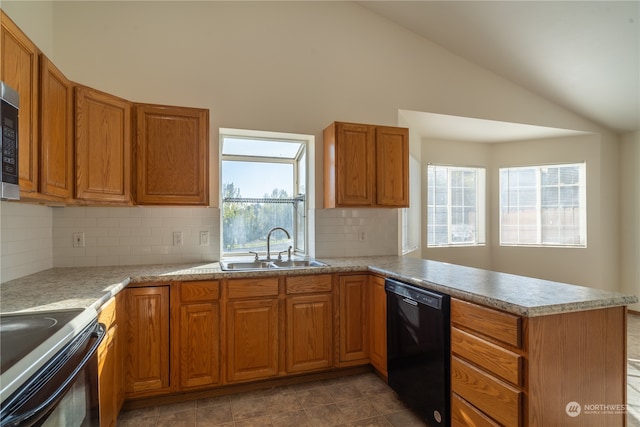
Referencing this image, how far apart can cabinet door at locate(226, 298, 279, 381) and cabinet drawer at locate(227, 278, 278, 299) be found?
5 centimetres

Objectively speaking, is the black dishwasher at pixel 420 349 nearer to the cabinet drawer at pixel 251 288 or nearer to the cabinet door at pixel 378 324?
the cabinet door at pixel 378 324

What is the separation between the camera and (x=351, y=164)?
2912mm

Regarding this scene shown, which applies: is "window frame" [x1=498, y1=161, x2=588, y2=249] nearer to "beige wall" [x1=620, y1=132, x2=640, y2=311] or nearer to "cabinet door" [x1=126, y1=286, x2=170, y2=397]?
"beige wall" [x1=620, y1=132, x2=640, y2=311]

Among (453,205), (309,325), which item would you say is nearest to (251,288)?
(309,325)

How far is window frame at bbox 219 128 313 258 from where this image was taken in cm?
306

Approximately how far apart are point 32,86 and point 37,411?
1.48 metres

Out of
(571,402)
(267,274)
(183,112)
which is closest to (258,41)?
(183,112)

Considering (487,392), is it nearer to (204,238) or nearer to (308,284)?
(308,284)

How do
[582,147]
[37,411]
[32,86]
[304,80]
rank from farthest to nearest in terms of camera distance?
[582,147], [304,80], [32,86], [37,411]

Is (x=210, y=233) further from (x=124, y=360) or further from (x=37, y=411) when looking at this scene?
(x=37, y=411)

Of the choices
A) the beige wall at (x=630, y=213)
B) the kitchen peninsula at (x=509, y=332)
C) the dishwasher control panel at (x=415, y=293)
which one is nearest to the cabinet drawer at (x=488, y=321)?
the kitchen peninsula at (x=509, y=332)

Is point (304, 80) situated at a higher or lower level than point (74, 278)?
higher

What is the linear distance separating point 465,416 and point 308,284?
126 centimetres

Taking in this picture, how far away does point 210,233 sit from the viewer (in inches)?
112
